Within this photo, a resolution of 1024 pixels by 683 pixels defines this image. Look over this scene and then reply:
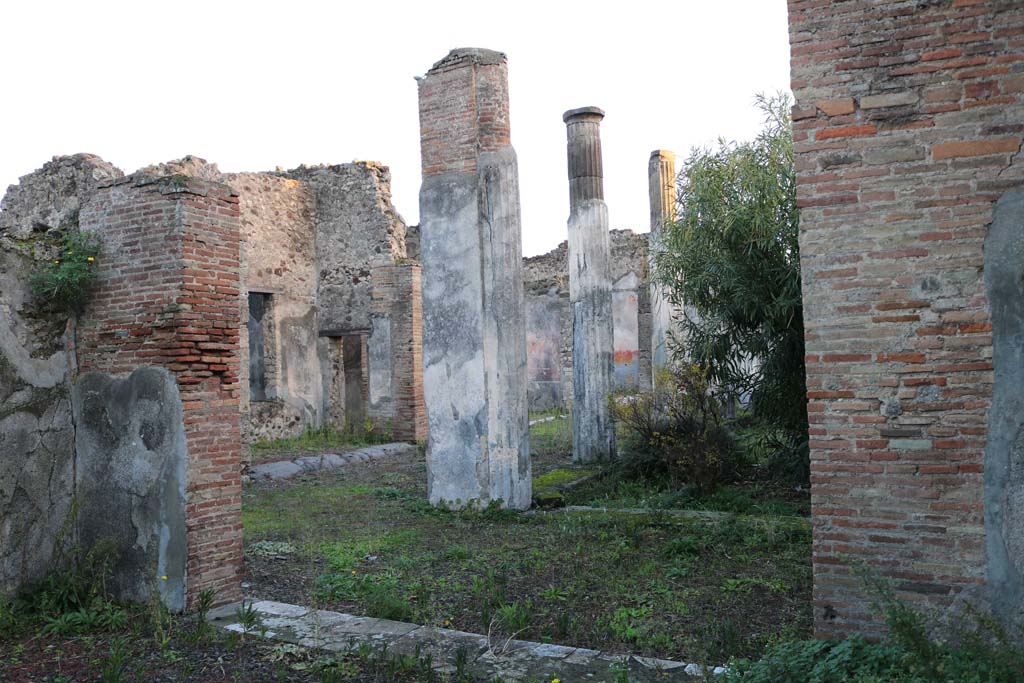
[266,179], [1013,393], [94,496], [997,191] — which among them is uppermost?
[266,179]

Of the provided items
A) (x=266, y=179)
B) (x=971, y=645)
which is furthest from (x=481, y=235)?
(x=266, y=179)

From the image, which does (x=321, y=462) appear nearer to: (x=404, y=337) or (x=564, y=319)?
(x=404, y=337)

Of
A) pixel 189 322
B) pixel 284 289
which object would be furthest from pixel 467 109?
pixel 284 289

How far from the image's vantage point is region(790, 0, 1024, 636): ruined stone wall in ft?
13.4

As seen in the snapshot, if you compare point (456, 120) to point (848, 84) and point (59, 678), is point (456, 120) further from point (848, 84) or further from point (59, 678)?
point (59, 678)

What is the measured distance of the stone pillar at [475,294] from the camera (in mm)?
9055

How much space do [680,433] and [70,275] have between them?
7065mm

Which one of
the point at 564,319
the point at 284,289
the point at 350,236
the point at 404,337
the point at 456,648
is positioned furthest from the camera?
the point at 564,319

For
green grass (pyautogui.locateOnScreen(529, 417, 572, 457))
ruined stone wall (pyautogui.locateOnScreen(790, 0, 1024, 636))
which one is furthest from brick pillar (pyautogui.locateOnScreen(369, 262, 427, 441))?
ruined stone wall (pyautogui.locateOnScreen(790, 0, 1024, 636))

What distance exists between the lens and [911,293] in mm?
4234

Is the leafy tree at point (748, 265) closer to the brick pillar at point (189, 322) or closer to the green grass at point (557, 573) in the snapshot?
the green grass at point (557, 573)

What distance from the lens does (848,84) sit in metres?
4.37

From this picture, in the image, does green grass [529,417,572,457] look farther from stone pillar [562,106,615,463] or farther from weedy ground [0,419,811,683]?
weedy ground [0,419,811,683]

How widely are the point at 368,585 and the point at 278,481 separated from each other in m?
5.97
